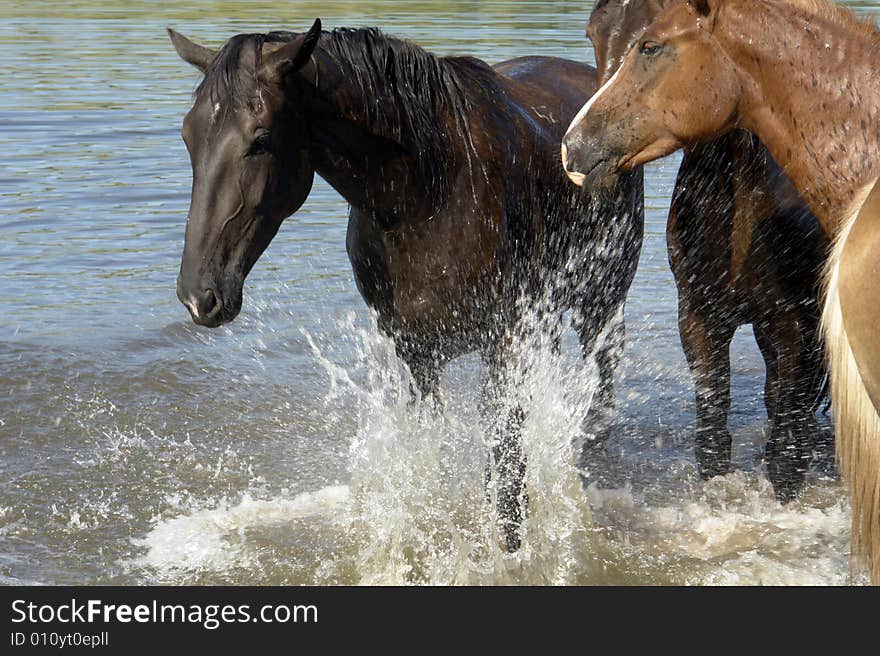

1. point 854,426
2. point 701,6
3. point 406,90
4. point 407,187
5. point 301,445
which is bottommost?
point 301,445

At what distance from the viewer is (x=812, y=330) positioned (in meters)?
4.82

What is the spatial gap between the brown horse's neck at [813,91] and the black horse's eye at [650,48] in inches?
6.7

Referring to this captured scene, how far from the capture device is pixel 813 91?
3.84 metres

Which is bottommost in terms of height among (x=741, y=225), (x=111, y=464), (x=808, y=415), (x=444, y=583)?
(x=111, y=464)

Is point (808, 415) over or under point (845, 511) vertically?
over

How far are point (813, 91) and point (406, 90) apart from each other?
1.44 m

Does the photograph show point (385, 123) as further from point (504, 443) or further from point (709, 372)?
point (709, 372)

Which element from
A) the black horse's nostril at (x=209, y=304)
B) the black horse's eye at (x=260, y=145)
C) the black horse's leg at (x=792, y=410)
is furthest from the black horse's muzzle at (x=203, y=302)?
the black horse's leg at (x=792, y=410)

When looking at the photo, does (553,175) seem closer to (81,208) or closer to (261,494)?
(261,494)

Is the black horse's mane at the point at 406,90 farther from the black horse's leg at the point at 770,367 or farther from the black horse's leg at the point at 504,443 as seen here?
the black horse's leg at the point at 770,367

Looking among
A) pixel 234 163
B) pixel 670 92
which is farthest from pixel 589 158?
pixel 234 163

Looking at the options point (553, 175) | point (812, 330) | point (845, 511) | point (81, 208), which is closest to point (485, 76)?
point (553, 175)

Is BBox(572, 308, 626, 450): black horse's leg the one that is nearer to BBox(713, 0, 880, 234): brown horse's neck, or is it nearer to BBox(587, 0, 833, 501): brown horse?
BBox(587, 0, 833, 501): brown horse

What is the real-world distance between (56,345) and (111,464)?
170 centimetres
